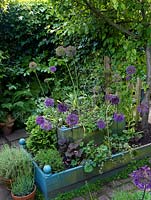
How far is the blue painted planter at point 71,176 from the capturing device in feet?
8.16

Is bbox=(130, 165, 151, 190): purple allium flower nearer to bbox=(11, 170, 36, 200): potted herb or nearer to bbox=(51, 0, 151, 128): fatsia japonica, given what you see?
bbox=(11, 170, 36, 200): potted herb

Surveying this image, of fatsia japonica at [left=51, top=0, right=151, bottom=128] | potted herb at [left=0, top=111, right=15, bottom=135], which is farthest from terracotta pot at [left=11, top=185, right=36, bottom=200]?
potted herb at [left=0, top=111, right=15, bottom=135]

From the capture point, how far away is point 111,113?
9.96 ft

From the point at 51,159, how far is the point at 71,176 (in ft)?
0.73

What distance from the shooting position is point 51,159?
8.52ft

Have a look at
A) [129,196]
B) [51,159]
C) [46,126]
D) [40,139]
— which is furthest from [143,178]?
[40,139]

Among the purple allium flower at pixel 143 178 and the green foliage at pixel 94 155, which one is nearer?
the purple allium flower at pixel 143 178

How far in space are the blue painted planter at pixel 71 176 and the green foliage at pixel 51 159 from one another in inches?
2.4

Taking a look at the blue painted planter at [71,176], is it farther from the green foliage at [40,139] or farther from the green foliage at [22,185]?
the green foliage at [40,139]

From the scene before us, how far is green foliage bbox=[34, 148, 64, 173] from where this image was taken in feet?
8.44

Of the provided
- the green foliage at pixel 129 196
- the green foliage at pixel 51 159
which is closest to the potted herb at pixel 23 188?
the green foliage at pixel 51 159

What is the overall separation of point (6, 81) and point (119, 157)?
84.7 inches

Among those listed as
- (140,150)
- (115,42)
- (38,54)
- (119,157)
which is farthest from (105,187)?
(38,54)

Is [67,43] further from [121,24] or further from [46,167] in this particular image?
[46,167]
